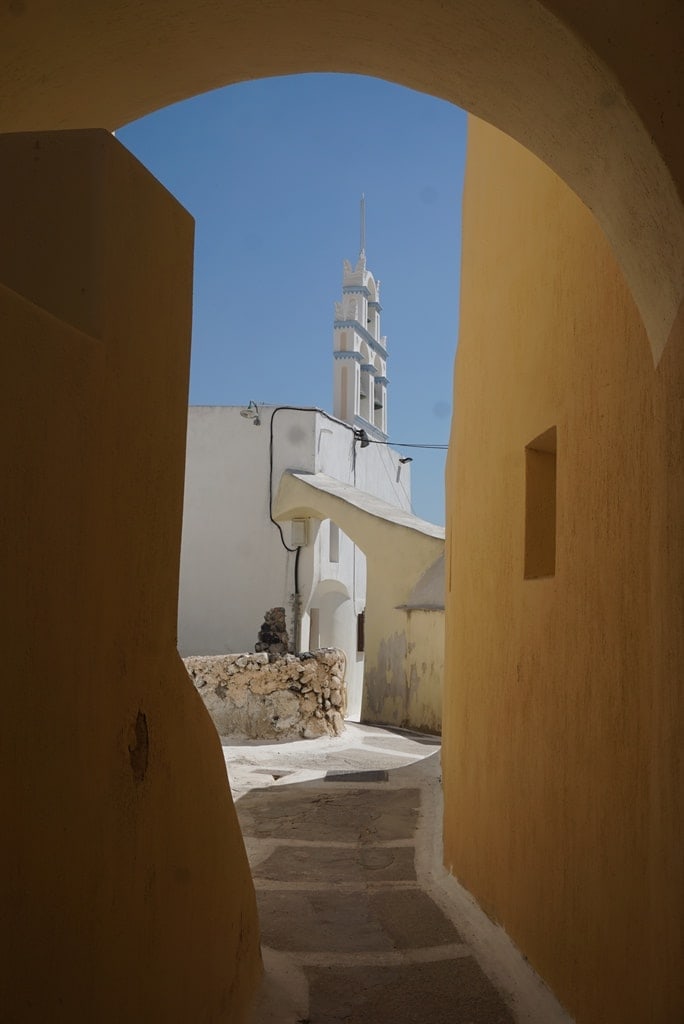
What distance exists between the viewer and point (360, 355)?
2827 cm

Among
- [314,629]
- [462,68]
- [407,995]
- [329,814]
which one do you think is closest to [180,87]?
[462,68]

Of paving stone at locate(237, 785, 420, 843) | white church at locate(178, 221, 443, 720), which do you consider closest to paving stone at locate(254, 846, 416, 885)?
paving stone at locate(237, 785, 420, 843)

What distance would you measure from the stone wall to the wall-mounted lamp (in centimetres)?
954

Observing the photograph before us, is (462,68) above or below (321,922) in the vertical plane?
above

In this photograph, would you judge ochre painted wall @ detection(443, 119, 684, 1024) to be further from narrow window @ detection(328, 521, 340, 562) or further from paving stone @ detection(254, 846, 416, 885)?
narrow window @ detection(328, 521, 340, 562)

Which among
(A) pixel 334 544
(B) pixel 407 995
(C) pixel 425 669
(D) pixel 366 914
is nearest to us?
(B) pixel 407 995

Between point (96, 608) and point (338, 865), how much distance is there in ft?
16.4

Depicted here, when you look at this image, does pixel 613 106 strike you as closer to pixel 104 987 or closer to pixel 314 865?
pixel 104 987

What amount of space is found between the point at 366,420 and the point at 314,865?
22.8 m

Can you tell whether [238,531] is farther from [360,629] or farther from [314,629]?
[360,629]

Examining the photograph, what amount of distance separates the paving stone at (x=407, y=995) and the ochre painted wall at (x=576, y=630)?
29 centimetres

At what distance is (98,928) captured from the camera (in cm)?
224

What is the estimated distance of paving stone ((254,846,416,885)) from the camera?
639cm

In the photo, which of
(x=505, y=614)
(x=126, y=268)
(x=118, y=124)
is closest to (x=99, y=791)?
(x=126, y=268)
